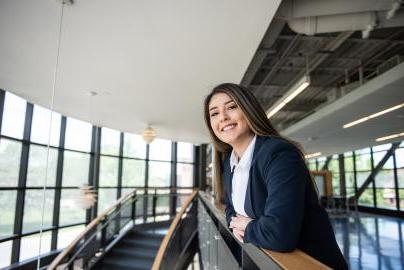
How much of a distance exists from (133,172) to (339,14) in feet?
35.5

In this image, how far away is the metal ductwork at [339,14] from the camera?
3.47 meters

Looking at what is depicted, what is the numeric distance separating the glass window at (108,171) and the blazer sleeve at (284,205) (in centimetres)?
1113

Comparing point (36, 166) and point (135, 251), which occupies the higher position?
point (36, 166)

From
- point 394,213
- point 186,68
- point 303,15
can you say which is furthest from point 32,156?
point 394,213

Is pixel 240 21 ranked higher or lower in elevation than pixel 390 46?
lower

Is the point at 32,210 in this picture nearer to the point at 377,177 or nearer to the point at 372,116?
the point at 372,116

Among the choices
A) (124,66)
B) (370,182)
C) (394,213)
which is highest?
(124,66)

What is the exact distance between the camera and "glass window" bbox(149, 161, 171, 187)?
13664 millimetres

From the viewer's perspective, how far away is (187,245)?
6410 mm

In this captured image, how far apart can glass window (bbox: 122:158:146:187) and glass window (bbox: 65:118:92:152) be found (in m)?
2.11

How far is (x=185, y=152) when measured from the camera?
15.2 m

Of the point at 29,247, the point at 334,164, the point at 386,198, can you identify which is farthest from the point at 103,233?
the point at 334,164

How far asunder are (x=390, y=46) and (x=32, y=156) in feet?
30.9

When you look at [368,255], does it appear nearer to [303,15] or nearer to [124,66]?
[303,15]
